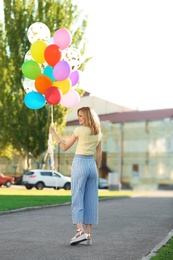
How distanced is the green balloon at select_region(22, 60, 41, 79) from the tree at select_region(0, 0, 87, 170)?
28406 millimetres

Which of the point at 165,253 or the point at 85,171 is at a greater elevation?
the point at 85,171

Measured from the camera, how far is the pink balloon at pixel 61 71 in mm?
9016

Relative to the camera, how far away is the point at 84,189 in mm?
7871

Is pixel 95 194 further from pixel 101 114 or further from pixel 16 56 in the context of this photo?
pixel 101 114

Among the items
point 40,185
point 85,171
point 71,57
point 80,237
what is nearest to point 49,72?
point 71,57

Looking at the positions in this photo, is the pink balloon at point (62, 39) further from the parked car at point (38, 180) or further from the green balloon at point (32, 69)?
the parked car at point (38, 180)

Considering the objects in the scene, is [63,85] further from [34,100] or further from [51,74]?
[34,100]

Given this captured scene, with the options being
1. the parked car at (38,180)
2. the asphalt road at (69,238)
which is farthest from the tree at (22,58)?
the asphalt road at (69,238)

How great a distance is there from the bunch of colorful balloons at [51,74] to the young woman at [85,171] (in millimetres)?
1314

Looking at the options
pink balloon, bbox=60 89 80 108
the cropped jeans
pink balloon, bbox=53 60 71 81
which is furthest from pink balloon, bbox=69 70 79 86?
the cropped jeans

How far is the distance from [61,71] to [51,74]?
197 millimetres

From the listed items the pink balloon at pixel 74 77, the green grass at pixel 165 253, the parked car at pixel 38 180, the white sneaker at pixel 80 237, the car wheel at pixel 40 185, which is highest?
the pink balloon at pixel 74 77

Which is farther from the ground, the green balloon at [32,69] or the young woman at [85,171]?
the green balloon at [32,69]

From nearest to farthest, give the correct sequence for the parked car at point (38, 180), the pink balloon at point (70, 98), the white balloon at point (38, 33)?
1. the pink balloon at point (70, 98)
2. the white balloon at point (38, 33)
3. the parked car at point (38, 180)
